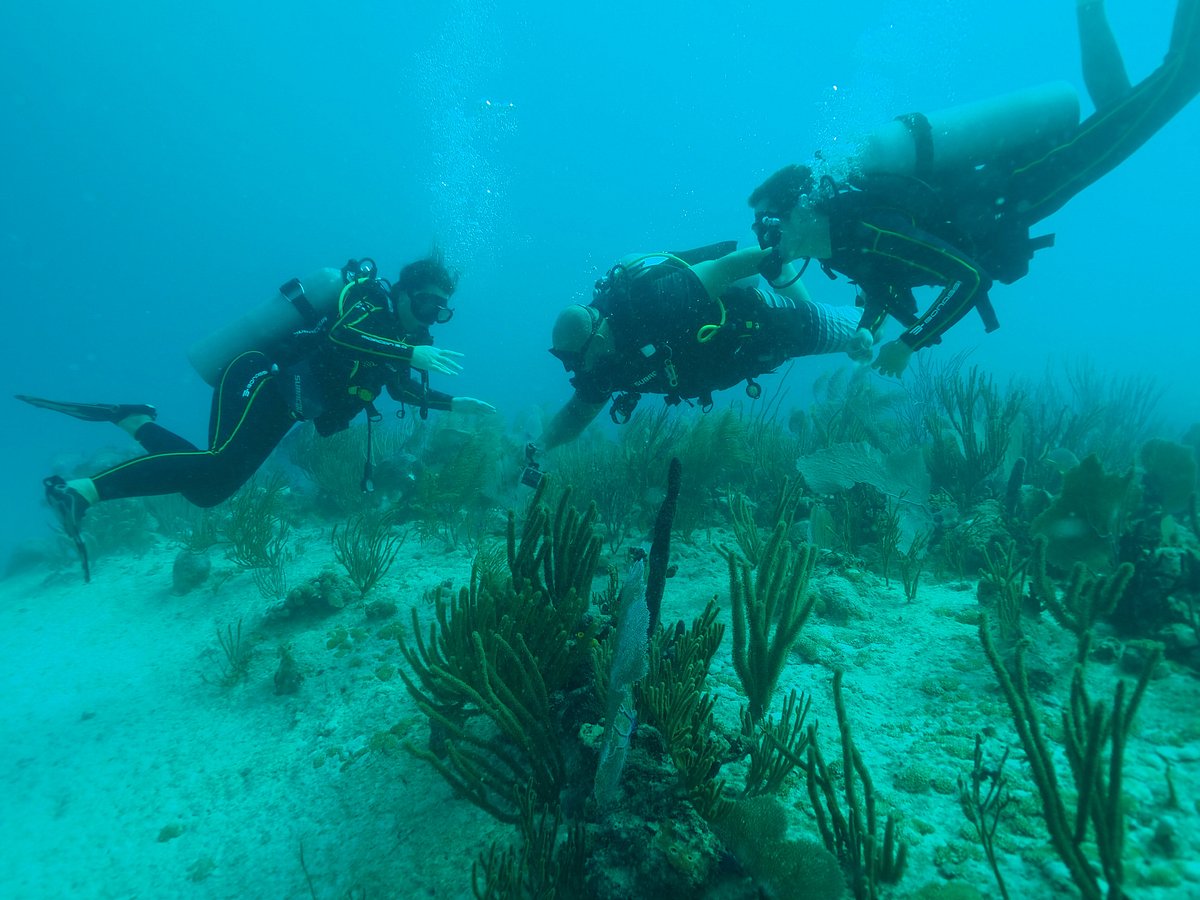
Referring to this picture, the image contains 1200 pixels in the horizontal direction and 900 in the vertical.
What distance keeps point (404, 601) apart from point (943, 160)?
5343mm

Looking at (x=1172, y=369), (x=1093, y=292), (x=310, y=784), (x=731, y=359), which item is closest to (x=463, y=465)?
(x=731, y=359)

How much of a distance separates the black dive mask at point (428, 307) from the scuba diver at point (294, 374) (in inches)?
0.4

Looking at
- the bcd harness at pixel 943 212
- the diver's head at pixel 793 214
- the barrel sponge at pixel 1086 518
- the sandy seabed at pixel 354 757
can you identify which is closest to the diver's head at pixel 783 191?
the diver's head at pixel 793 214

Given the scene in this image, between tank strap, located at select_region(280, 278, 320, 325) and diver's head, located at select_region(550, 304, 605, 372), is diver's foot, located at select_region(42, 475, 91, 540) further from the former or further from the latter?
diver's head, located at select_region(550, 304, 605, 372)

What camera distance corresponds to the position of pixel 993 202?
4.13m

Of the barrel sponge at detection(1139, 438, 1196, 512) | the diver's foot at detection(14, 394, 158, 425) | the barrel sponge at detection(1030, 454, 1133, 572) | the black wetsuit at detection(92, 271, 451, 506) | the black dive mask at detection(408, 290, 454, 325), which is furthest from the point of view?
the black dive mask at detection(408, 290, 454, 325)

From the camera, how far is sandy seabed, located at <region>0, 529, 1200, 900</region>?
1.86 meters

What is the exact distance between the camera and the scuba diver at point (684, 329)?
448cm

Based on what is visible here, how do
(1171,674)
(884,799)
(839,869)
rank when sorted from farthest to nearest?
(1171,674) < (884,799) < (839,869)

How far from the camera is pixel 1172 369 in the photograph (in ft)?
135

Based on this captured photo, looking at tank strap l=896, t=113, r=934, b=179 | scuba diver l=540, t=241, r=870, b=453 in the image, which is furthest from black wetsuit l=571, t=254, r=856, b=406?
tank strap l=896, t=113, r=934, b=179

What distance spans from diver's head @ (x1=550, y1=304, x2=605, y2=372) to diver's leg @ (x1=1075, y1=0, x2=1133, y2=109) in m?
4.42

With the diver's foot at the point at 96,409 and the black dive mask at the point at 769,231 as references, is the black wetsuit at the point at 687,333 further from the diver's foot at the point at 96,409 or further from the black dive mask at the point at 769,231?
the diver's foot at the point at 96,409

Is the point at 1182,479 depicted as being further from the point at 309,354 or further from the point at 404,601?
the point at 309,354
